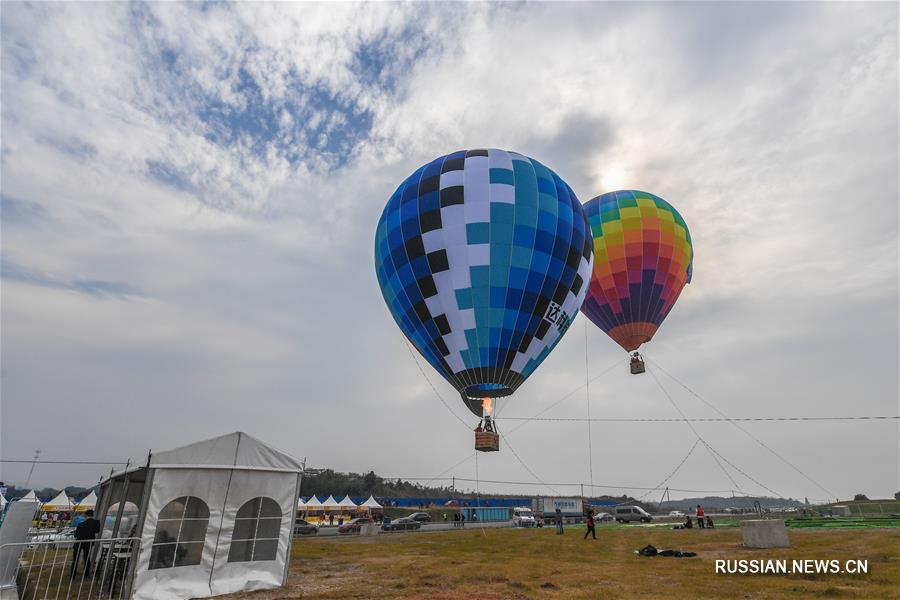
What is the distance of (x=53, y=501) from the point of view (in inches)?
1497

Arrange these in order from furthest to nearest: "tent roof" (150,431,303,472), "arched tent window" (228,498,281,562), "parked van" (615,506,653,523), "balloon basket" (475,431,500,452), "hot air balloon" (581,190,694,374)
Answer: "parked van" (615,506,653,523) → "hot air balloon" (581,190,694,374) → "balloon basket" (475,431,500,452) → "arched tent window" (228,498,281,562) → "tent roof" (150,431,303,472)

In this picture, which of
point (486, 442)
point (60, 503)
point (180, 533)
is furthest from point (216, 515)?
point (60, 503)

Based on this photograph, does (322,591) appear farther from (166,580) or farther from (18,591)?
(18,591)

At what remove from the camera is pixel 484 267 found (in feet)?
65.7

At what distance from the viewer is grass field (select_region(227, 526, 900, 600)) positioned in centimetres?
1028

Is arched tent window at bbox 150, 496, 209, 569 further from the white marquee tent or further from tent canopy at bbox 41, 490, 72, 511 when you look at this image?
tent canopy at bbox 41, 490, 72, 511

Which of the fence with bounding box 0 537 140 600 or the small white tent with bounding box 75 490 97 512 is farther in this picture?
the small white tent with bounding box 75 490 97 512

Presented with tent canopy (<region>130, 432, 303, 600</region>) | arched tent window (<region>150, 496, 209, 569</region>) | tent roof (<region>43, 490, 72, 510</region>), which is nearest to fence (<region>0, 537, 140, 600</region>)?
tent canopy (<region>130, 432, 303, 600</region>)

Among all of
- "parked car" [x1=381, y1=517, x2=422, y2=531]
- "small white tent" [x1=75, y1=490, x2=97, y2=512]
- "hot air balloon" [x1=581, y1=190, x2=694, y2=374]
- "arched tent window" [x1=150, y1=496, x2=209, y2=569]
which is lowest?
"parked car" [x1=381, y1=517, x2=422, y2=531]

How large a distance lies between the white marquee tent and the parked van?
4166cm

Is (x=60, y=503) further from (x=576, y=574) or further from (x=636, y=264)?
(x=636, y=264)

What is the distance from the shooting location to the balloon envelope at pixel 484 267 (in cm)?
2003

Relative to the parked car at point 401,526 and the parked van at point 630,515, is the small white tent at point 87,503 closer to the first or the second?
the parked car at point 401,526

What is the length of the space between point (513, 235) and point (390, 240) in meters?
5.65
